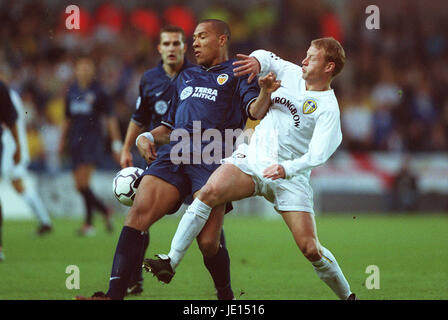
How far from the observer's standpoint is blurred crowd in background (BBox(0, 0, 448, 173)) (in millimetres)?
17359

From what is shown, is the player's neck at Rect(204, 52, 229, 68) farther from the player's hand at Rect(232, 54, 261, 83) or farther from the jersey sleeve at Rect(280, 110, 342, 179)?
the jersey sleeve at Rect(280, 110, 342, 179)

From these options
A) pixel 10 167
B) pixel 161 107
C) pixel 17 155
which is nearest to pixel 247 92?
pixel 161 107

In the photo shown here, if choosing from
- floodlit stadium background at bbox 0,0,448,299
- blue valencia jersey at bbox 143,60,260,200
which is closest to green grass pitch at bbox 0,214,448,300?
floodlit stadium background at bbox 0,0,448,299

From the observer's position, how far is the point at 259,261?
8969mm

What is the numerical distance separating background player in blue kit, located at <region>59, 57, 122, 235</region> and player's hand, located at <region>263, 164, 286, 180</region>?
21.0ft

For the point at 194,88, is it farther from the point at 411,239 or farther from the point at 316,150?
the point at 411,239

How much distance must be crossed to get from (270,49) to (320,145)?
45.2ft

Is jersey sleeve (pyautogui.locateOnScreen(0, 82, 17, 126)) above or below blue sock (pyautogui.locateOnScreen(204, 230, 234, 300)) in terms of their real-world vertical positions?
above

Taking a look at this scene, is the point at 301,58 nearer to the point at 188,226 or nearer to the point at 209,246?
the point at 209,246

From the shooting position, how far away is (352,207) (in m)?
17.0

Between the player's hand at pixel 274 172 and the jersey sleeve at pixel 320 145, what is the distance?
38 millimetres

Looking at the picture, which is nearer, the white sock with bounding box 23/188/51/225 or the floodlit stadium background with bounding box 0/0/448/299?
the white sock with bounding box 23/188/51/225

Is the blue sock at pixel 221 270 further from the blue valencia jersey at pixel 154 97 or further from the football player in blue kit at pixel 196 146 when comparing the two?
the blue valencia jersey at pixel 154 97

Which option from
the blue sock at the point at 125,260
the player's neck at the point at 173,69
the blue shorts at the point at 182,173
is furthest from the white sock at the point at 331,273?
the player's neck at the point at 173,69
